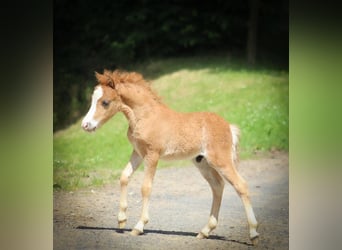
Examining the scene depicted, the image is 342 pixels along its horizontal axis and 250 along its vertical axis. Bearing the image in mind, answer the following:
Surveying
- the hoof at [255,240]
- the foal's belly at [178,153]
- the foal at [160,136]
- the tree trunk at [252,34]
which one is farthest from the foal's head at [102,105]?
the hoof at [255,240]

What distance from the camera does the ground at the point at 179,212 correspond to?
4328mm

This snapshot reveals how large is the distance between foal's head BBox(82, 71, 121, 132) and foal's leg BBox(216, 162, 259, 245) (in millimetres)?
751

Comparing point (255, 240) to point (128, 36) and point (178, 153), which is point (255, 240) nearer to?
point (178, 153)

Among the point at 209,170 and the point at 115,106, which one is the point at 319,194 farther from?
the point at 115,106

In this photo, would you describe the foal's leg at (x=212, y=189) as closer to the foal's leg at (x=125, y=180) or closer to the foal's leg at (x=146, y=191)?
the foal's leg at (x=146, y=191)

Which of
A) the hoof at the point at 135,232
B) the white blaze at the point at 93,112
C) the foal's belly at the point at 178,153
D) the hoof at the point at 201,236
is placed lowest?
the hoof at the point at 201,236

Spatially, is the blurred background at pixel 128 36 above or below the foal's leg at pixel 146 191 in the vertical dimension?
above

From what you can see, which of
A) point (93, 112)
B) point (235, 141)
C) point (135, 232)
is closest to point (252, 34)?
point (235, 141)

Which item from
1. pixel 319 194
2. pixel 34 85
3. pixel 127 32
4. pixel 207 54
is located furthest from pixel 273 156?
pixel 34 85

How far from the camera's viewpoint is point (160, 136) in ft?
14.3

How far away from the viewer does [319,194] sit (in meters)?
4.34

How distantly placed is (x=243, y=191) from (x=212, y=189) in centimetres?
20

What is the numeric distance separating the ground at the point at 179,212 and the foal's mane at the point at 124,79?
1.69ft

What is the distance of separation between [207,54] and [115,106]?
2.25 feet
